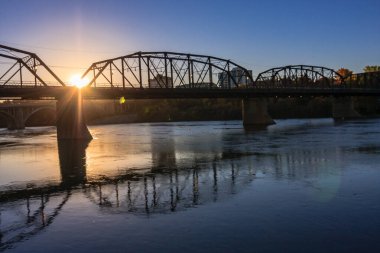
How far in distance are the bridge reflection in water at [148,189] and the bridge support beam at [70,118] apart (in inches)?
1732

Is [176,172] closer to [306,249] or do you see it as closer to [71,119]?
[306,249]

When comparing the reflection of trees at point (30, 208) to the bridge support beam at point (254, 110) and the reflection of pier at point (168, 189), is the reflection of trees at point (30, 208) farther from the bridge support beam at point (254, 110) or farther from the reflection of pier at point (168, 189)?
the bridge support beam at point (254, 110)

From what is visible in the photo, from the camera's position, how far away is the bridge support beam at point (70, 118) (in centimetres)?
8019

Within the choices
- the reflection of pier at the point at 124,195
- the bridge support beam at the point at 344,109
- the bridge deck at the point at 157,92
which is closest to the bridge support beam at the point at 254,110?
the bridge deck at the point at 157,92

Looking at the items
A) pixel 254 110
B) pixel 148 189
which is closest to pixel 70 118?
pixel 148 189

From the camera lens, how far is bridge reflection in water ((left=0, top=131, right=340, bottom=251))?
18.8m

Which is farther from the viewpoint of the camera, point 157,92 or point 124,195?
point 157,92

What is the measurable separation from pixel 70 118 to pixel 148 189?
2341 inches

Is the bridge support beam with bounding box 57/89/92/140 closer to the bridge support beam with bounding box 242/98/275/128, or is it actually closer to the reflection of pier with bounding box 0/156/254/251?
the reflection of pier with bounding box 0/156/254/251

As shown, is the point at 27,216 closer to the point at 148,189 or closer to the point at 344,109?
the point at 148,189

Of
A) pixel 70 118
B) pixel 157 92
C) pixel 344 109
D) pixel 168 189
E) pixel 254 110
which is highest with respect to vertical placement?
pixel 157 92

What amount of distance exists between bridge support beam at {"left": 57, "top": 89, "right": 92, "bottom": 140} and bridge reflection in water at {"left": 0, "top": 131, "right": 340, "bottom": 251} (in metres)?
44.0

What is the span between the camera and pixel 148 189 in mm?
24125

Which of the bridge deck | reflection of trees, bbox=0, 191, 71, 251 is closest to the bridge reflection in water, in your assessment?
reflection of trees, bbox=0, 191, 71, 251
